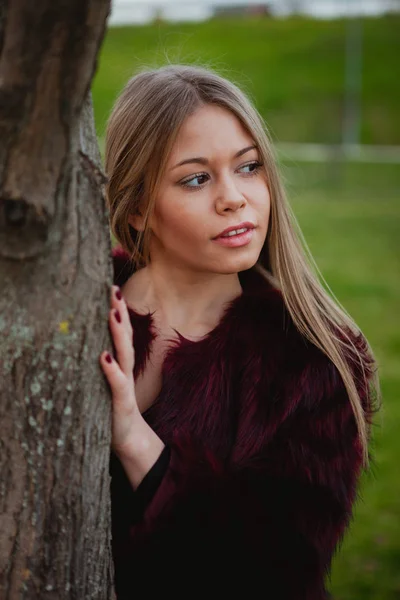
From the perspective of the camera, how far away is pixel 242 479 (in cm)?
201

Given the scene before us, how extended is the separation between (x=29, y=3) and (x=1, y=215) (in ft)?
1.28

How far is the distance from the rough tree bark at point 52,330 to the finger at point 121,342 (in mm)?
31

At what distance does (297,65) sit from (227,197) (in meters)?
36.0

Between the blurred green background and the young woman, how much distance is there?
0.38 m

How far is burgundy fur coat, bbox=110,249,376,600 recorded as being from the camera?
2.01 metres

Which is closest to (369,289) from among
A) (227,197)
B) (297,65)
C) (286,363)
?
(286,363)

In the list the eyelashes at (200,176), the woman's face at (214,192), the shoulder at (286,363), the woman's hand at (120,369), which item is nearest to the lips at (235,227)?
the woman's face at (214,192)

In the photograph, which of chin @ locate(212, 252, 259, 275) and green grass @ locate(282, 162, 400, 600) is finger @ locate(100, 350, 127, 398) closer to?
chin @ locate(212, 252, 259, 275)

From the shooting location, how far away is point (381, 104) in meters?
34.1

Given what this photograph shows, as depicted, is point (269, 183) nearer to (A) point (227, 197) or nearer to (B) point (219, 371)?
(A) point (227, 197)

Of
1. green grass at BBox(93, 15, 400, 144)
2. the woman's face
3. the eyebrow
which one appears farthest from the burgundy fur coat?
green grass at BBox(93, 15, 400, 144)

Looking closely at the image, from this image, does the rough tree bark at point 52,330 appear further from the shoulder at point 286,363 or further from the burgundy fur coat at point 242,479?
the shoulder at point 286,363

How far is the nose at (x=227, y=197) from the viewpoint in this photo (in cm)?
209

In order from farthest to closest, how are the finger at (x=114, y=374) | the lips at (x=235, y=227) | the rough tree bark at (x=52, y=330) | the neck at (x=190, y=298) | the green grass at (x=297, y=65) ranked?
the green grass at (x=297, y=65), the neck at (x=190, y=298), the lips at (x=235, y=227), the finger at (x=114, y=374), the rough tree bark at (x=52, y=330)
